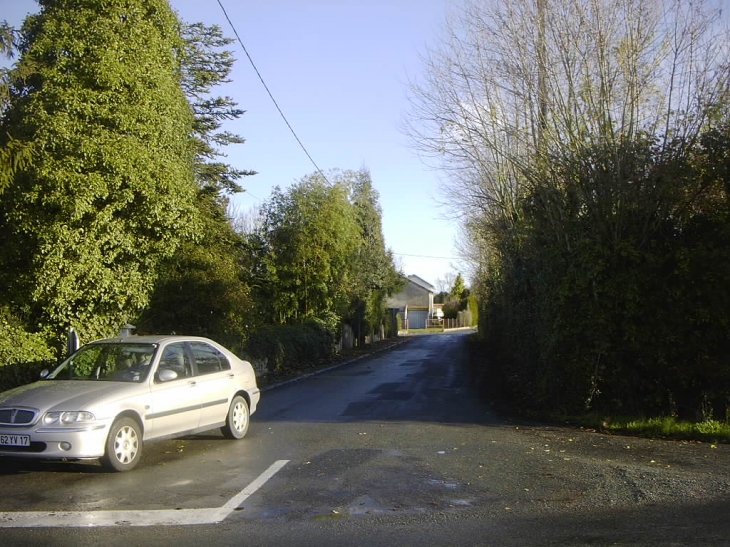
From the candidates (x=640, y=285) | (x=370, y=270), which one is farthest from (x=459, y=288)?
(x=640, y=285)

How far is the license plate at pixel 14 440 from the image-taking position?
7.90m

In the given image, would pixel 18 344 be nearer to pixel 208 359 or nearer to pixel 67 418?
pixel 208 359

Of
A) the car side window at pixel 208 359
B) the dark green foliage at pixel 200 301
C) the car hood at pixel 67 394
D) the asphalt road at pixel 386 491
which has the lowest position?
the asphalt road at pixel 386 491

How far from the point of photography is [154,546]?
575 cm

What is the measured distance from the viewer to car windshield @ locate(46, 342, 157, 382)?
367 inches

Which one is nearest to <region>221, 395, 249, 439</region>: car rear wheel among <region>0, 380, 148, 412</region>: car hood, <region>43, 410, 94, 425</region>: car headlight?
<region>0, 380, 148, 412</region>: car hood

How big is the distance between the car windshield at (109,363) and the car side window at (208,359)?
74 centimetres

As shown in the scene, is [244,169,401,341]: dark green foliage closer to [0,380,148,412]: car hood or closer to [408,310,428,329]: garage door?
[0,380,148,412]: car hood

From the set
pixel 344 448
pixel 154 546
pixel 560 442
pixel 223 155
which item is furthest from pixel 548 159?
pixel 223 155

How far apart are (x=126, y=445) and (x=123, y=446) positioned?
0.19 ft

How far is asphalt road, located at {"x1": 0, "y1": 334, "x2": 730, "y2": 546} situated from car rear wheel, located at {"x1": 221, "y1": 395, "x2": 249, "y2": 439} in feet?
0.69

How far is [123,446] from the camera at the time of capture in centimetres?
845

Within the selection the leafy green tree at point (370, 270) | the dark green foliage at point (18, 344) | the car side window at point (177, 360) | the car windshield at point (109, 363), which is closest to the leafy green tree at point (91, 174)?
the dark green foliage at point (18, 344)

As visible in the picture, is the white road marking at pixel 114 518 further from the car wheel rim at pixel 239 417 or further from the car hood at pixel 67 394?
the car wheel rim at pixel 239 417
